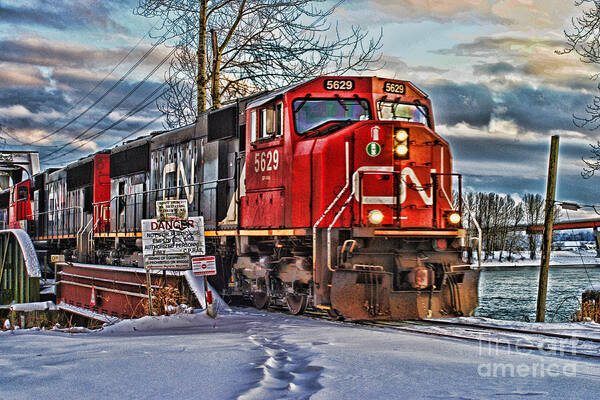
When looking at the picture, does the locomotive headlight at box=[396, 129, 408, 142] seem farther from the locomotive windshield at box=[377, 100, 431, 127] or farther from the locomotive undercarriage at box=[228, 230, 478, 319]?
the locomotive undercarriage at box=[228, 230, 478, 319]

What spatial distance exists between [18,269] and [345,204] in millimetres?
14644

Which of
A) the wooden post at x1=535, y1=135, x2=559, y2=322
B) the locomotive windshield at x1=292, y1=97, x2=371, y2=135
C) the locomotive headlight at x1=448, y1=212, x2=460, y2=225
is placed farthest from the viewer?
the wooden post at x1=535, y1=135, x2=559, y2=322

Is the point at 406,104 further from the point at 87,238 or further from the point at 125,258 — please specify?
the point at 87,238

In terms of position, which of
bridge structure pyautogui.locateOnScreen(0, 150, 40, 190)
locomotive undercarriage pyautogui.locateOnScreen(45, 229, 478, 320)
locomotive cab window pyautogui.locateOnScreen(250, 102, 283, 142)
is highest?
bridge structure pyautogui.locateOnScreen(0, 150, 40, 190)

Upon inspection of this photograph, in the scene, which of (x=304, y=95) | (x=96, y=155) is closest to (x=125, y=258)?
(x=96, y=155)

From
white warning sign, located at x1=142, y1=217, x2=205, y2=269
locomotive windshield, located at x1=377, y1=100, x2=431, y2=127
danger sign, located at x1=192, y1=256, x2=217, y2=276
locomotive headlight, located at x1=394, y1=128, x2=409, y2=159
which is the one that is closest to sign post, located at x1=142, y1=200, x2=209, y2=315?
white warning sign, located at x1=142, y1=217, x2=205, y2=269

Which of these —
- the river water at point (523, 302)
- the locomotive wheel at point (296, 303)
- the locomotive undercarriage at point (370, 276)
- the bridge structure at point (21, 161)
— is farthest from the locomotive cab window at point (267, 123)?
the bridge structure at point (21, 161)

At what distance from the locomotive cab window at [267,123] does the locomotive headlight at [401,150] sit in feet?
6.99

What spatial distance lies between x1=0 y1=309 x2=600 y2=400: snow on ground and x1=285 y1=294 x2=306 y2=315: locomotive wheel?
2.94 meters

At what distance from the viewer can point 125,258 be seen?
62.1ft

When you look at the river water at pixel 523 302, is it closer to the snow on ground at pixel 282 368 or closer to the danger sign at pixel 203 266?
the danger sign at pixel 203 266

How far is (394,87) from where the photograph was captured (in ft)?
38.5

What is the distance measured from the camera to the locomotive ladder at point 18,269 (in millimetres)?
19625

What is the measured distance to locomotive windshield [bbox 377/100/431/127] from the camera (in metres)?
11.5
